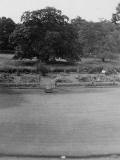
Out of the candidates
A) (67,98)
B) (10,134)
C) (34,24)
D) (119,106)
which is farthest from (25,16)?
(10,134)

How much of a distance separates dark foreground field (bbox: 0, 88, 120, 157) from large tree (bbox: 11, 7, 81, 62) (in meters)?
12.9

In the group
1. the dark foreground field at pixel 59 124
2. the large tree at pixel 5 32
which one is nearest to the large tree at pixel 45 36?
the dark foreground field at pixel 59 124

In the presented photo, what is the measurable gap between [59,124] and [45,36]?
65.7 feet

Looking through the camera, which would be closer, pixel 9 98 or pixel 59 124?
pixel 59 124

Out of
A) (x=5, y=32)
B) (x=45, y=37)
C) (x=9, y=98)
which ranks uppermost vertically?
(x=5, y=32)

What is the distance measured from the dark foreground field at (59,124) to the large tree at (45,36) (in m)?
12.9

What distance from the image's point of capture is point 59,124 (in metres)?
13.3

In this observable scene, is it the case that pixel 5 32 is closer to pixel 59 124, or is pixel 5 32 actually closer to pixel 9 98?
pixel 9 98

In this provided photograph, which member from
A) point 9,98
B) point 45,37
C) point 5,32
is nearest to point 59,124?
point 9,98

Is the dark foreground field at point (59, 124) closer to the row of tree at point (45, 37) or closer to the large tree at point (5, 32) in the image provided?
the row of tree at point (45, 37)

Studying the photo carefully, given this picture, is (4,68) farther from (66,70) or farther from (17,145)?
(17,145)

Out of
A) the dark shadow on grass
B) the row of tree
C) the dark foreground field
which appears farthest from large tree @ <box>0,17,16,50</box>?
the dark foreground field

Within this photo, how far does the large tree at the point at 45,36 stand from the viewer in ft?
106

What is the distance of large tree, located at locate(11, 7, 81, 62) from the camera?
32344 millimetres
